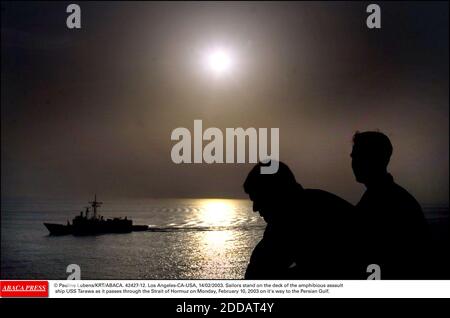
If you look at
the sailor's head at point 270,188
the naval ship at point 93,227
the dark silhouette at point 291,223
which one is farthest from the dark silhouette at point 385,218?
the naval ship at point 93,227

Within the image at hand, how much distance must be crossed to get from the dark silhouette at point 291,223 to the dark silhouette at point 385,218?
130 mm

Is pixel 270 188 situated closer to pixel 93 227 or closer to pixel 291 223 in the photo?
pixel 291 223

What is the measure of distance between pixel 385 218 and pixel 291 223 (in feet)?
1.46

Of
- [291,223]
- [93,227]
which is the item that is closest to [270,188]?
[291,223]

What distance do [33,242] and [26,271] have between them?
3266 centimetres

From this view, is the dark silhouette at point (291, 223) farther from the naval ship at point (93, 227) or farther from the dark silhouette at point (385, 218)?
the naval ship at point (93, 227)

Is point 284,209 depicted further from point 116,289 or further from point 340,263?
point 116,289

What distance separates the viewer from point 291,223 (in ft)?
5.79

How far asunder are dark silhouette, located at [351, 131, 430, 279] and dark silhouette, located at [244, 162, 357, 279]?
130 millimetres

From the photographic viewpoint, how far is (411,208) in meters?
1.86

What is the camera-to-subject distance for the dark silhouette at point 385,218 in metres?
1.86

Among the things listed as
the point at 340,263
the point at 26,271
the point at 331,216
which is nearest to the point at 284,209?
the point at 331,216
